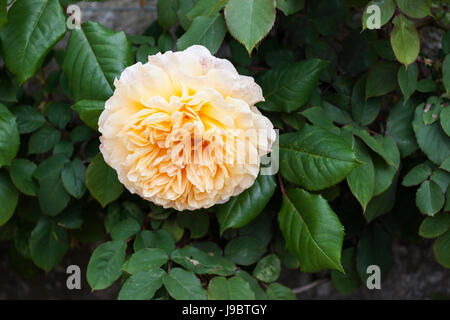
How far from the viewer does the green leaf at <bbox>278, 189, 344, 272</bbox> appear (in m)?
0.70

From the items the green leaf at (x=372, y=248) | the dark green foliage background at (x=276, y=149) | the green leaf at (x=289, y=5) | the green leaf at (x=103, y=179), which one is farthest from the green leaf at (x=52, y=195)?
the green leaf at (x=372, y=248)

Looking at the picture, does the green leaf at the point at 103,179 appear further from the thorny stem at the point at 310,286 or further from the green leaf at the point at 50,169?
the thorny stem at the point at 310,286

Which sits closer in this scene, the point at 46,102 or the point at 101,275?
the point at 101,275

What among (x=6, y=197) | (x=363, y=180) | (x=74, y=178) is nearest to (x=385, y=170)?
(x=363, y=180)

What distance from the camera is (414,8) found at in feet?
2.39

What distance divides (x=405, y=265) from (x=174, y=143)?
0.87m

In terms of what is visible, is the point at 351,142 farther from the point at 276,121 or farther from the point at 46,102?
the point at 46,102

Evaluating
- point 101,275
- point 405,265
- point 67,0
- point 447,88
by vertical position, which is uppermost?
point 67,0

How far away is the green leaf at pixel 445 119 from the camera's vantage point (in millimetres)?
799

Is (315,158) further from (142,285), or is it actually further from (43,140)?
(43,140)

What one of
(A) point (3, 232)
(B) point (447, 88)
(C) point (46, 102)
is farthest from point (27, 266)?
(B) point (447, 88)

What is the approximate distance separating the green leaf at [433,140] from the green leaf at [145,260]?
1.74 feet

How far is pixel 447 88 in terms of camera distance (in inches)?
31.2

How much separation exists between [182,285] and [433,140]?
0.54m
